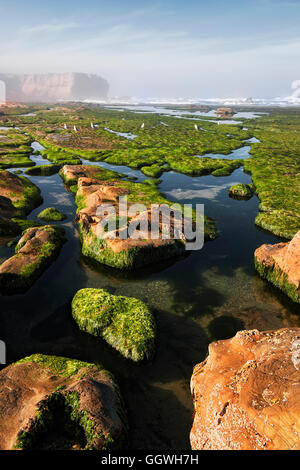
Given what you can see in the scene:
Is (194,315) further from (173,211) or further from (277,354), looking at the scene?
(173,211)

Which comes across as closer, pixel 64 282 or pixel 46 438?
pixel 46 438

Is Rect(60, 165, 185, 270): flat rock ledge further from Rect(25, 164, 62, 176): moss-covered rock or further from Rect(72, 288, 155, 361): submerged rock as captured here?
Rect(25, 164, 62, 176): moss-covered rock

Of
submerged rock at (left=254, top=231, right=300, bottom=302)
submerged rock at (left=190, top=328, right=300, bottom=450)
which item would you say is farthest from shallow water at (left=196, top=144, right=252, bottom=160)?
submerged rock at (left=190, top=328, right=300, bottom=450)

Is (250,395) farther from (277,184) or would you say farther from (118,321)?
(277,184)

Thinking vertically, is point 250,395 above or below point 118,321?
above

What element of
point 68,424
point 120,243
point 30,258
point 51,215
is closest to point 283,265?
point 120,243
